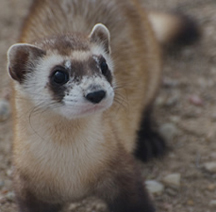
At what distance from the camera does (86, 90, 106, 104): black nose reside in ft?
7.41

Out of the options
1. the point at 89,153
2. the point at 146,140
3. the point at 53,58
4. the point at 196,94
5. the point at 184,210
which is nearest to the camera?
the point at 53,58

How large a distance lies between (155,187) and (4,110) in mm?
1390

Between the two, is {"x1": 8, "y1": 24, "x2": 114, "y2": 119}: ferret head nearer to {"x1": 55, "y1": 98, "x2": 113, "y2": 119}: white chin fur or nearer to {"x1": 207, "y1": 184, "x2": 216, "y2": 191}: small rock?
{"x1": 55, "y1": 98, "x2": 113, "y2": 119}: white chin fur

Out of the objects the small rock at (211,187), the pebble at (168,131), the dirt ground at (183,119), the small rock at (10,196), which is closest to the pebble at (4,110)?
the dirt ground at (183,119)

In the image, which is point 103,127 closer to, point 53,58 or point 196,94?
point 53,58

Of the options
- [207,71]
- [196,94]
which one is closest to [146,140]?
[196,94]

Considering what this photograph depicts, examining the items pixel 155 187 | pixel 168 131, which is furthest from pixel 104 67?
pixel 168 131

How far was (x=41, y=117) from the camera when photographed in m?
2.58

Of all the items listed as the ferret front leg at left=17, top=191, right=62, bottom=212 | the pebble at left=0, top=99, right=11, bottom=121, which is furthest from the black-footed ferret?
the pebble at left=0, top=99, right=11, bottom=121

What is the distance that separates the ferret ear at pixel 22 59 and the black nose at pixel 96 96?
1.48ft

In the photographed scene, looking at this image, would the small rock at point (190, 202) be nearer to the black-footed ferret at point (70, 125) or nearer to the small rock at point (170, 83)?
the black-footed ferret at point (70, 125)

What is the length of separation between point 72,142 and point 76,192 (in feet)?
1.07

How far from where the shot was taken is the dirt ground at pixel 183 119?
3264 mm

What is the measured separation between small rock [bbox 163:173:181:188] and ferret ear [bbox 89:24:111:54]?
106cm
